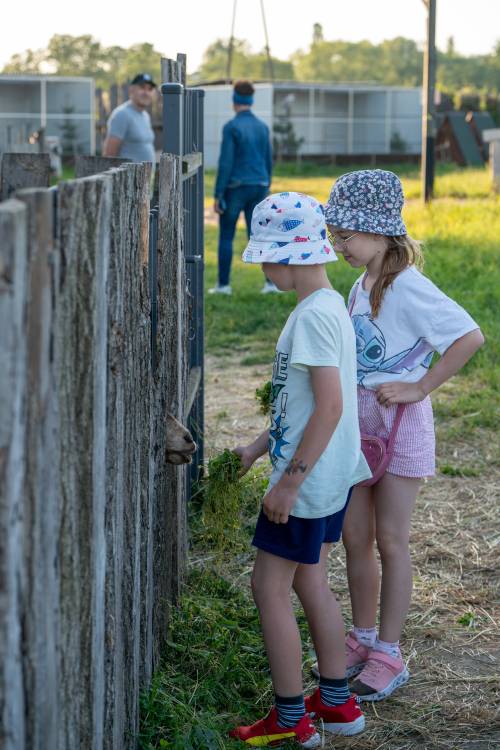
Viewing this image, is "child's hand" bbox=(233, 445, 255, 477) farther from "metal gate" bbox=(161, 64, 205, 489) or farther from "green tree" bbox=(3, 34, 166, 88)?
"green tree" bbox=(3, 34, 166, 88)

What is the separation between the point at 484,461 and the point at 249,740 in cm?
317

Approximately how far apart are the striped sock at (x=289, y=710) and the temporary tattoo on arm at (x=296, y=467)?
0.66m

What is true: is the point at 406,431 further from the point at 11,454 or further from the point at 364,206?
the point at 11,454

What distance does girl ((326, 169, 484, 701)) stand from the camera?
10.8ft

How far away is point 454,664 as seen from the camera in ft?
12.1

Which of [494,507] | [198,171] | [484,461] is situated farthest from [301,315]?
[484,461]

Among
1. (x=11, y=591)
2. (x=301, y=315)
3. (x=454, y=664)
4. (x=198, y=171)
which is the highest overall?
(x=198, y=171)

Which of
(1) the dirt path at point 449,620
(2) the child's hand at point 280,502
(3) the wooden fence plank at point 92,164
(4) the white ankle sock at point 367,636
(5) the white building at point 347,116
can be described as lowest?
(1) the dirt path at point 449,620

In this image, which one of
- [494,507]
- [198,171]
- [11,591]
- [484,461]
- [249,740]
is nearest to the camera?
[11,591]

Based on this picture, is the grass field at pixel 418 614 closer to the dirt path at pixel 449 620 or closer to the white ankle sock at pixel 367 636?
the dirt path at pixel 449 620

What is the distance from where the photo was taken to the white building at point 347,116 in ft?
135

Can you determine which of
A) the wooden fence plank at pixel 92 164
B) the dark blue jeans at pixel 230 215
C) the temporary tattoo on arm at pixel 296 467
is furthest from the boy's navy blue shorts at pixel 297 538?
the dark blue jeans at pixel 230 215

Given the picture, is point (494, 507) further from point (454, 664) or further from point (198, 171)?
point (198, 171)

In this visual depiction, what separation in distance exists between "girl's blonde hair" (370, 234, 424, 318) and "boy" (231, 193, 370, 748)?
39cm
